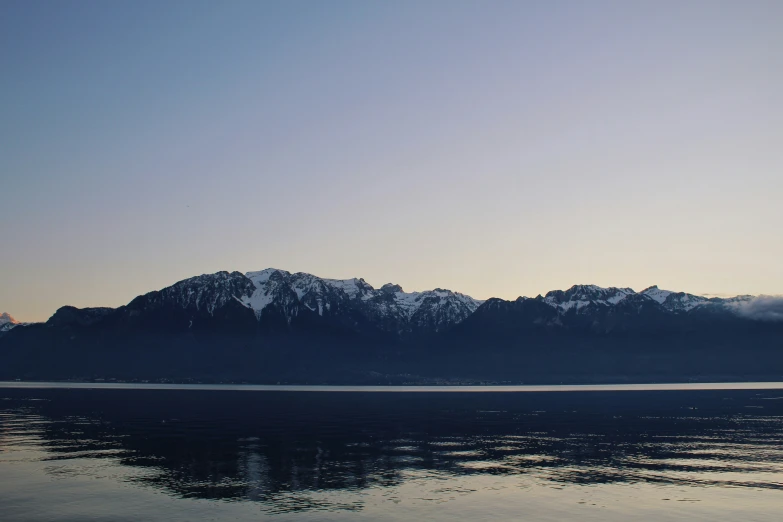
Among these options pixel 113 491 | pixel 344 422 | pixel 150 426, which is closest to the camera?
pixel 113 491

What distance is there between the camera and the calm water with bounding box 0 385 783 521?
55.8 metres

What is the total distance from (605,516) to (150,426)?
94108 millimetres

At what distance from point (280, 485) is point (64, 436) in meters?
58.4

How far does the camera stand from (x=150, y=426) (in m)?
124

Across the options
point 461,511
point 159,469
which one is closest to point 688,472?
point 461,511

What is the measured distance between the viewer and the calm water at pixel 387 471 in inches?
2196

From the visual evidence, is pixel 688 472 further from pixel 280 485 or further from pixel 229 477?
pixel 229 477

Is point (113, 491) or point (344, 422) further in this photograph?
point (344, 422)

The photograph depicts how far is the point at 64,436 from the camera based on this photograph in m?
106

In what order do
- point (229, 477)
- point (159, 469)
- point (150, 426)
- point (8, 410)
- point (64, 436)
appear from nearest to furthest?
point (229, 477), point (159, 469), point (64, 436), point (150, 426), point (8, 410)

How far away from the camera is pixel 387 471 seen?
240 feet

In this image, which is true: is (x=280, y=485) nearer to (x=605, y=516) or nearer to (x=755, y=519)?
(x=605, y=516)

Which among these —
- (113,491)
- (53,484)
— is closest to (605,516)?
(113,491)

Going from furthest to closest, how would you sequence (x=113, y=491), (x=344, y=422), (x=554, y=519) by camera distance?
(x=344, y=422)
(x=113, y=491)
(x=554, y=519)
